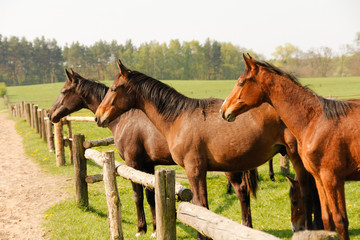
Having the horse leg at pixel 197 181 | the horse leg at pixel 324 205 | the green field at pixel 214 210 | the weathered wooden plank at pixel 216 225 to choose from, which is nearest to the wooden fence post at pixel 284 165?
the green field at pixel 214 210

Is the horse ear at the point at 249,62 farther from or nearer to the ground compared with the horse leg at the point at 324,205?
farther from the ground

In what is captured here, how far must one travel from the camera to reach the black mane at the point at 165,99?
4910mm

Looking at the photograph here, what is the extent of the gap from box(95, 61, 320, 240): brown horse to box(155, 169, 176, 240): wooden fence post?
120 cm

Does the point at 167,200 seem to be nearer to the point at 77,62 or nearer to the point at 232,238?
the point at 232,238

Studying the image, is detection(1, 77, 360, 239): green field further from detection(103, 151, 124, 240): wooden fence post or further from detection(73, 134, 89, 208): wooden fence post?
detection(103, 151, 124, 240): wooden fence post

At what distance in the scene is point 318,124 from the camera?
3.67 m

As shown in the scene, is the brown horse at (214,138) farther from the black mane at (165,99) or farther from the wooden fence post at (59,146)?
the wooden fence post at (59,146)

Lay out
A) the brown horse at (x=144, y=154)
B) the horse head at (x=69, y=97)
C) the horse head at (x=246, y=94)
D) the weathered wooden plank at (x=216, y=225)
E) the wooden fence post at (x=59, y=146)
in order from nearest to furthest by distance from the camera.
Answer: the weathered wooden plank at (x=216, y=225) < the horse head at (x=246, y=94) < the brown horse at (x=144, y=154) < the horse head at (x=69, y=97) < the wooden fence post at (x=59, y=146)

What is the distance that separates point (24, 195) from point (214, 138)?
5253mm

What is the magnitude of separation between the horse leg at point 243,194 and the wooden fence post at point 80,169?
2.85 meters

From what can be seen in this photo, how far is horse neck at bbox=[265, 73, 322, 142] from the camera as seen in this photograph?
381cm

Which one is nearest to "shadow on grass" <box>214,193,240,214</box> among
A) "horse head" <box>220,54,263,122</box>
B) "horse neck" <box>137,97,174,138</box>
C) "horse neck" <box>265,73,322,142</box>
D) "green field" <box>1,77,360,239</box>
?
"green field" <box>1,77,360,239</box>

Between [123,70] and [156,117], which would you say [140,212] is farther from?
[123,70]

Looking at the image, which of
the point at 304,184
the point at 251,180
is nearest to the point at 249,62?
the point at 304,184
